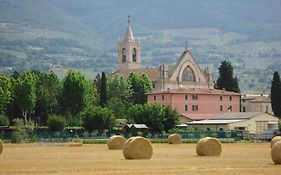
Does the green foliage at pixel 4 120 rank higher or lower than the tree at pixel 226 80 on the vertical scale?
lower

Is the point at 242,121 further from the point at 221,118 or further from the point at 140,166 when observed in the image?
the point at 140,166

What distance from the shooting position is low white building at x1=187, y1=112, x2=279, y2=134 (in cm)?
11738

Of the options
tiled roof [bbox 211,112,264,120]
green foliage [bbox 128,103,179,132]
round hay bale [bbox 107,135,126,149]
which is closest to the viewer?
round hay bale [bbox 107,135,126,149]

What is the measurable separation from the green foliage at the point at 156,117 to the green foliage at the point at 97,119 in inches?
193

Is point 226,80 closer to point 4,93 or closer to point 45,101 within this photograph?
point 45,101

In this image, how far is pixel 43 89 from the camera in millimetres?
131750

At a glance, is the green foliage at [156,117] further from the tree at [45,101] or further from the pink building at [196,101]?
the tree at [45,101]

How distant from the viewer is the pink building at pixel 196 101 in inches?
5399

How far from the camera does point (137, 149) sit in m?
42.8

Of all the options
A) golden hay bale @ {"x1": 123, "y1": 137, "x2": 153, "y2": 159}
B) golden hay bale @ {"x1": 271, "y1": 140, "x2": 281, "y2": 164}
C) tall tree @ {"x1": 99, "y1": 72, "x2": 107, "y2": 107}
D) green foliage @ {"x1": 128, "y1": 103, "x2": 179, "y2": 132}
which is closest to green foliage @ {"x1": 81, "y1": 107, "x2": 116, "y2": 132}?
green foliage @ {"x1": 128, "y1": 103, "x2": 179, "y2": 132}

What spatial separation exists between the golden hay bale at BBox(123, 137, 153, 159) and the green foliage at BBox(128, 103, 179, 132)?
202 feet

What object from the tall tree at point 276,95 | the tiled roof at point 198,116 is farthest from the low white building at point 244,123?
the tall tree at point 276,95

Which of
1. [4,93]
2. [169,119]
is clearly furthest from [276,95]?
[4,93]

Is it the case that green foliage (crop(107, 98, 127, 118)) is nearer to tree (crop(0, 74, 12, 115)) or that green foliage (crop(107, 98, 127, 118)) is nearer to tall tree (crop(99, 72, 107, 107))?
tall tree (crop(99, 72, 107, 107))
